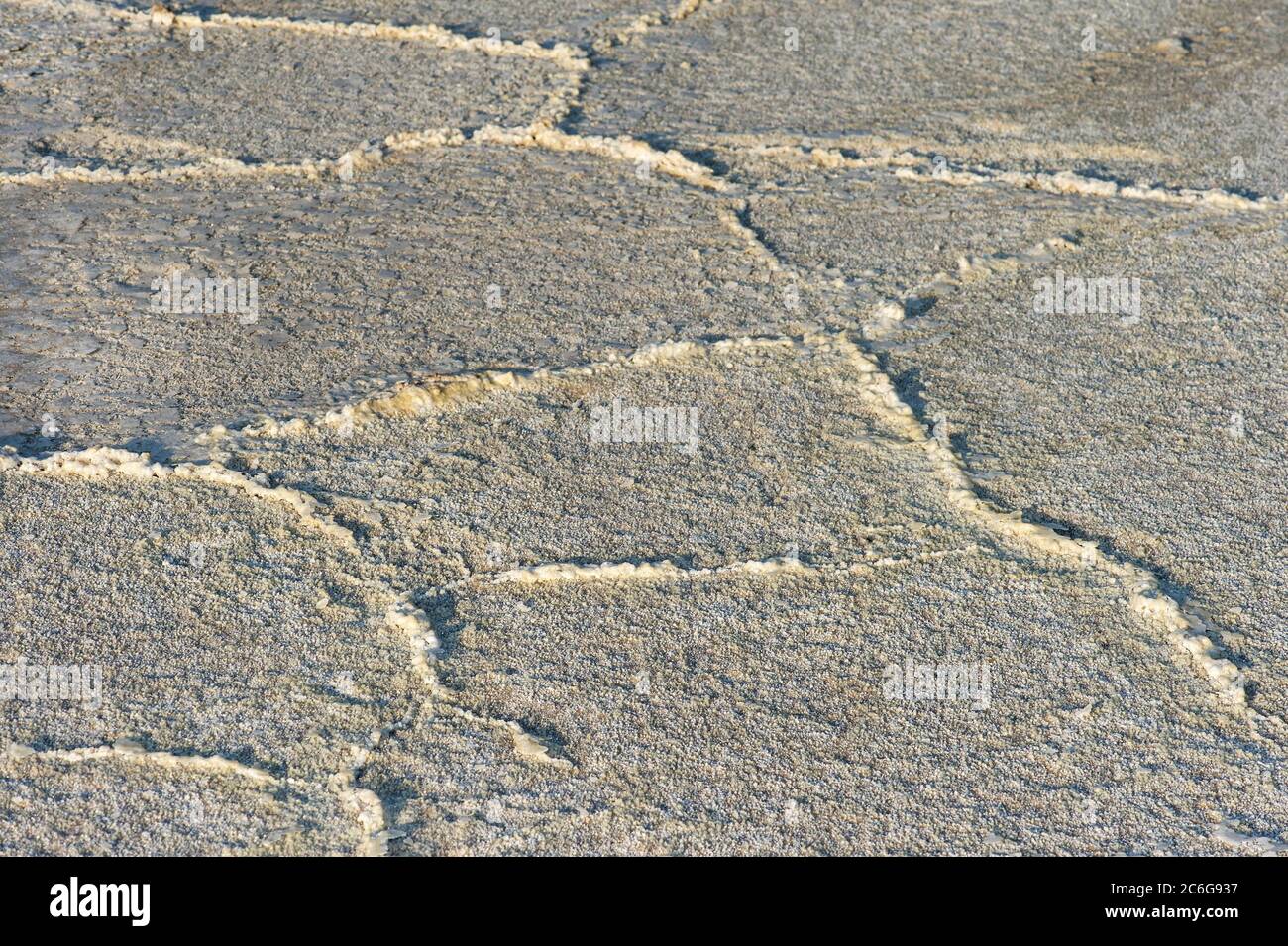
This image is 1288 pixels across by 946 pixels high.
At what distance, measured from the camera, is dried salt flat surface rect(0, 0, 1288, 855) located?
247 cm

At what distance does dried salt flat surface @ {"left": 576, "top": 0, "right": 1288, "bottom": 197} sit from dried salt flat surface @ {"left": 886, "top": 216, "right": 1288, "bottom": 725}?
0.61 metres

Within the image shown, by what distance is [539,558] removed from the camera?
9.65ft

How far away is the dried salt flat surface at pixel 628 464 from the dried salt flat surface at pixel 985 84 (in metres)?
0.03

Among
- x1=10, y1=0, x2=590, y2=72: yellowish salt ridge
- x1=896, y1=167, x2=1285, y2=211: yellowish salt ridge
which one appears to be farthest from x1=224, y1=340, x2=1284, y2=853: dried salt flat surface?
x1=10, y1=0, x2=590, y2=72: yellowish salt ridge

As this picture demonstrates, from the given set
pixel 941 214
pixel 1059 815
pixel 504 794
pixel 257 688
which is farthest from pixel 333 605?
pixel 941 214

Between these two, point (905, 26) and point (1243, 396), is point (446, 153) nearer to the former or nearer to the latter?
point (905, 26)

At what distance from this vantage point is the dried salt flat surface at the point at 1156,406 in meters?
2.99

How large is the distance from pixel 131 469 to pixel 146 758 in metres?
0.87

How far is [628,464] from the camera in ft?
10.6

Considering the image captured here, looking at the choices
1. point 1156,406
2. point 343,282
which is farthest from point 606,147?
point 1156,406

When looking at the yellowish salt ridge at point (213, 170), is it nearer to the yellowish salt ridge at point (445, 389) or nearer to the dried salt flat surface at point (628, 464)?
the dried salt flat surface at point (628, 464)

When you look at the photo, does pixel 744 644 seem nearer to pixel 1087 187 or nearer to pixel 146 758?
pixel 146 758

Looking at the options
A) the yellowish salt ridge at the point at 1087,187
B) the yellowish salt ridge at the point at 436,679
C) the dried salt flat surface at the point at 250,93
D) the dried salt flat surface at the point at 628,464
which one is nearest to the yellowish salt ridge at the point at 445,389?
the dried salt flat surface at the point at 628,464

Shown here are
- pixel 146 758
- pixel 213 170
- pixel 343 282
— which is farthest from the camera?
pixel 213 170
